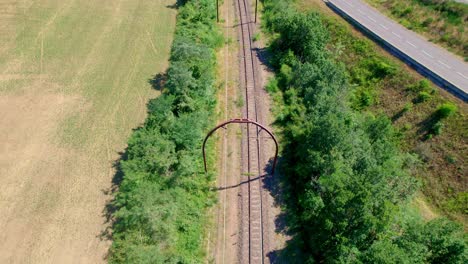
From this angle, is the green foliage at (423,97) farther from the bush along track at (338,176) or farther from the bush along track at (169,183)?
the bush along track at (169,183)

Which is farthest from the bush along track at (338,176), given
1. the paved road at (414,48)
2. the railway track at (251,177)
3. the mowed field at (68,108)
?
the mowed field at (68,108)

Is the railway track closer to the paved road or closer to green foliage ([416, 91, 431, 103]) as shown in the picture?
the paved road

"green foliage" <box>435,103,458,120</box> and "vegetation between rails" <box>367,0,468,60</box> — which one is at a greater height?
"vegetation between rails" <box>367,0,468,60</box>

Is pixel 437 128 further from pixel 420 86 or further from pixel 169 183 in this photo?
pixel 169 183

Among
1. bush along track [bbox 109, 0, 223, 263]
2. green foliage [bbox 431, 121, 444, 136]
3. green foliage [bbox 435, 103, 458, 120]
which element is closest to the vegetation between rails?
green foliage [bbox 435, 103, 458, 120]

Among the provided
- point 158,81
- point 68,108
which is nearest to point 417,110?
point 158,81

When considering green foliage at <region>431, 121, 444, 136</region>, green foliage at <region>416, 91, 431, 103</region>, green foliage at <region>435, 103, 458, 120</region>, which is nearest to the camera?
green foliage at <region>431, 121, 444, 136</region>

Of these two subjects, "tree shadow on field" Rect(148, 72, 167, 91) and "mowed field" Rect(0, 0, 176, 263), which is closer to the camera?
"mowed field" Rect(0, 0, 176, 263)
